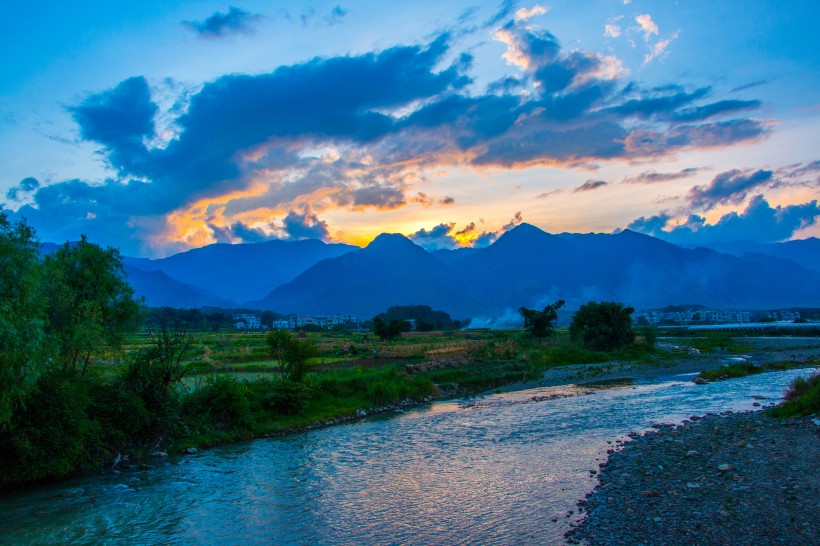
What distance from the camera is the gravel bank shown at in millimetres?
12156

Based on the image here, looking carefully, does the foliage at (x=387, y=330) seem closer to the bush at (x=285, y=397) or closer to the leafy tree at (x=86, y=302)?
the bush at (x=285, y=397)

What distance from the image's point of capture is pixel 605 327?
2992 inches

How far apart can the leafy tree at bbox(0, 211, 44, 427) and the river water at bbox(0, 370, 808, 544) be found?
153 inches

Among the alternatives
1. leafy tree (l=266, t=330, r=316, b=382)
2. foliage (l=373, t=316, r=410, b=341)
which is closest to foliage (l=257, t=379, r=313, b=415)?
leafy tree (l=266, t=330, r=316, b=382)

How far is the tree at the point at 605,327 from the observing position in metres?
76.2

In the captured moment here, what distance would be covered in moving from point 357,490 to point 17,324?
38.8 ft

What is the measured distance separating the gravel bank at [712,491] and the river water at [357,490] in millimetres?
1233

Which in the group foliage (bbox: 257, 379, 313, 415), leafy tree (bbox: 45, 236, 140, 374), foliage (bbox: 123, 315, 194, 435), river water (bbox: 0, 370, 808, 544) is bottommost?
river water (bbox: 0, 370, 808, 544)

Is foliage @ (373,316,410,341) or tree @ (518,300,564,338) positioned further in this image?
foliage @ (373,316,410,341)

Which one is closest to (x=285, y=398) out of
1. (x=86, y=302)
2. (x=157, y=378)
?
(x=157, y=378)

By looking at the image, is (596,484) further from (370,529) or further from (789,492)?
(370,529)

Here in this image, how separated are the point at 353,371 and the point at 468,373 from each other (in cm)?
1208

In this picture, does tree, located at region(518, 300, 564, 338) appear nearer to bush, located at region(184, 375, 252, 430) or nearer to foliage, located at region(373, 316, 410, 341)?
foliage, located at region(373, 316, 410, 341)

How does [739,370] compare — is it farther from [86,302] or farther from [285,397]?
[86,302]
